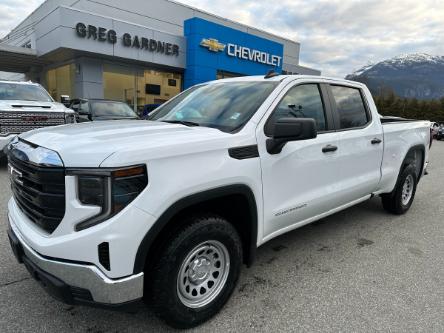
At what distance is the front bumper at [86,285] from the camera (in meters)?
2.00

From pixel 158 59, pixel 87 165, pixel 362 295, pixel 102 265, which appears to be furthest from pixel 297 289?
pixel 158 59

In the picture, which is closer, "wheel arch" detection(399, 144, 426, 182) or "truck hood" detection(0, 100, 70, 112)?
"wheel arch" detection(399, 144, 426, 182)

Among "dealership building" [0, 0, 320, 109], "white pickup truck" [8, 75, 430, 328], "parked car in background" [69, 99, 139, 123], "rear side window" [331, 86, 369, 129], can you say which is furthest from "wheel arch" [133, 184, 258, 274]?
"dealership building" [0, 0, 320, 109]

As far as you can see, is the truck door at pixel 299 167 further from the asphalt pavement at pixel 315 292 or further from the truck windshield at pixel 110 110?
the truck windshield at pixel 110 110

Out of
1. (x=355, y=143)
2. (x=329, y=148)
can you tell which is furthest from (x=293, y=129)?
(x=355, y=143)

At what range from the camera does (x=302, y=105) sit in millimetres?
3410

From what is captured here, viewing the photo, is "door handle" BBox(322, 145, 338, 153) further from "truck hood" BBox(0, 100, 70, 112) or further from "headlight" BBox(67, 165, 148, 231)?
"truck hood" BBox(0, 100, 70, 112)

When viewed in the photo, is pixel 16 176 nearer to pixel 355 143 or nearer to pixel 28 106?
pixel 355 143

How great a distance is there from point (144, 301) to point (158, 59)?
18.7 metres

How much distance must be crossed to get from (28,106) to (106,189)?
22.2 feet

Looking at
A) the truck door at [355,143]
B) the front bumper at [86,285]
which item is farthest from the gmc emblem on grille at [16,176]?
the truck door at [355,143]

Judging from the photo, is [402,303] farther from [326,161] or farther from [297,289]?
[326,161]

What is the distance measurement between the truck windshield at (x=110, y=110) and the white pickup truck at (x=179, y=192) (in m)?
7.68

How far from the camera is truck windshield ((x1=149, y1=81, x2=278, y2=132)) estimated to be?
2922 millimetres
